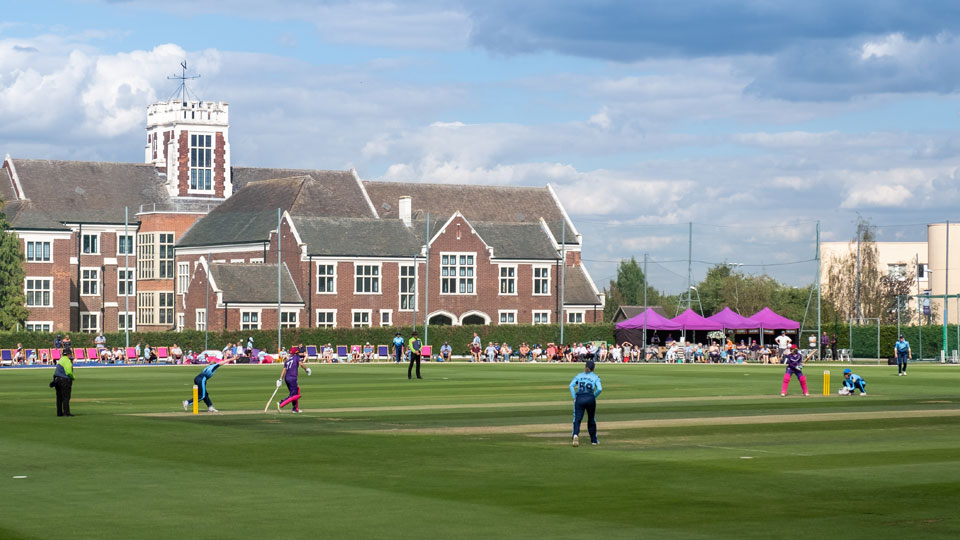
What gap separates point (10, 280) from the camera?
298 ft

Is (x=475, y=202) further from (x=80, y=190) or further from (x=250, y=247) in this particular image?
(x=80, y=190)

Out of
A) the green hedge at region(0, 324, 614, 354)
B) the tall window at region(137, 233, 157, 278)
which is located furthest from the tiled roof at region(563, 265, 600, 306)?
the tall window at region(137, 233, 157, 278)

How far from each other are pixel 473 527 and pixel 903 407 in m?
23.1

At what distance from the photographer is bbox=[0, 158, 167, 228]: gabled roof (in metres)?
101

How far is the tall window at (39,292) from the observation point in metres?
96.2

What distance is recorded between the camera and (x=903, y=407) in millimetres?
36875

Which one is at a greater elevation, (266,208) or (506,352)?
(266,208)

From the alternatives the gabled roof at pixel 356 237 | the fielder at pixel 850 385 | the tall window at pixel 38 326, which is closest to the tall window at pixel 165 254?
the tall window at pixel 38 326

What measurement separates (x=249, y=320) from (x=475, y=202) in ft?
94.5

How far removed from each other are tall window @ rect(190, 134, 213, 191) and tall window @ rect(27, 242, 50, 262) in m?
14.4

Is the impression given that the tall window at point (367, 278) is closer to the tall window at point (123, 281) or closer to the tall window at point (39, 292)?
the tall window at point (123, 281)

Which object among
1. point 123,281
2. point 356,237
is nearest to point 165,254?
point 123,281

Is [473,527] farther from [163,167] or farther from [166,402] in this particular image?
[163,167]

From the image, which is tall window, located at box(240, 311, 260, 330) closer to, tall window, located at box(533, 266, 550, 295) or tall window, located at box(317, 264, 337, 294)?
tall window, located at box(317, 264, 337, 294)
